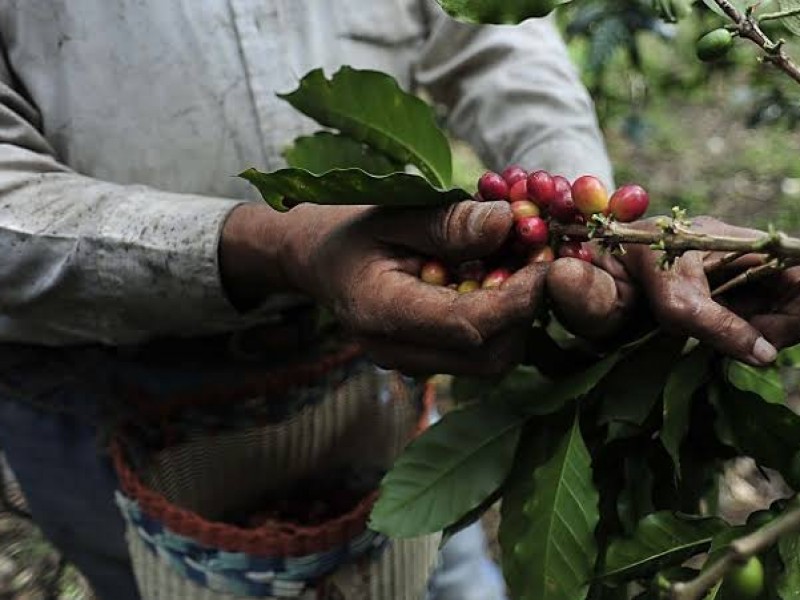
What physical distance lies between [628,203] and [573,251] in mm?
69

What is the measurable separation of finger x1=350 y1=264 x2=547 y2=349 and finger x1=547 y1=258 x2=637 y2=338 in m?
0.02

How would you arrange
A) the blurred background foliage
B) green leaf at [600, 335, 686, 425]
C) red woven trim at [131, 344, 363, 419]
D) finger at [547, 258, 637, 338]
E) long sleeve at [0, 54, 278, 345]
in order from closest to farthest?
1. finger at [547, 258, 637, 338]
2. green leaf at [600, 335, 686, 425]
3. long sleeve at [0, 54, 278, 345]
4. red woven trim at [131, 344, 363, 419]
5. the blurred background foliage

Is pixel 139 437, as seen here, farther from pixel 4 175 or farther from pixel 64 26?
pixel 64 26

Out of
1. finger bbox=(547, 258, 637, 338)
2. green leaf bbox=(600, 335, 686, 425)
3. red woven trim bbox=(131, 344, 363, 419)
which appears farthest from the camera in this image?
red woven trim bbox=(131, 344, 363, 419)

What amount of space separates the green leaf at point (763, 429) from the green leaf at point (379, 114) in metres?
0.39

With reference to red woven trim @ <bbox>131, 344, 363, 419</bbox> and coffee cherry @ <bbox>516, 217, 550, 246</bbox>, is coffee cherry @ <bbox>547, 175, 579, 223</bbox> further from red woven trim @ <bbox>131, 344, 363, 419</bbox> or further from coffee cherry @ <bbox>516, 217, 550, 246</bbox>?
red woven trim @ <bbox>131, 344, 363, 419</bbox>

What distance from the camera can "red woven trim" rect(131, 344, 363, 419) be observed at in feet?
4.02

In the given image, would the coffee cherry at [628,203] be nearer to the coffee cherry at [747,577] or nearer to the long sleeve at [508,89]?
the coffee cherry at [747,577]

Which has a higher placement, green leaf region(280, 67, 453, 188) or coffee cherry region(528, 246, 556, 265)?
green leaf region(280, 67, 453, 188)

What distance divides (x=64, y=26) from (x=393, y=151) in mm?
431

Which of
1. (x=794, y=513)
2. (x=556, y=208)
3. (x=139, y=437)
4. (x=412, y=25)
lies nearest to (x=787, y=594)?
(x=794, y=513)

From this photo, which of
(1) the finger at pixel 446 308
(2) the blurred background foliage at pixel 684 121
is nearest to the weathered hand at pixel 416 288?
(1) the finger at pixel 446 308

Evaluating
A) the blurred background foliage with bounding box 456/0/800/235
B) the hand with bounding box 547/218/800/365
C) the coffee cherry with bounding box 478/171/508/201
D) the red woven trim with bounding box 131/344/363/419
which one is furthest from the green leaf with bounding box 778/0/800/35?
the blurred background foliage with bounding box 456/0/800/235

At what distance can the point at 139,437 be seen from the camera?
1.23 m
